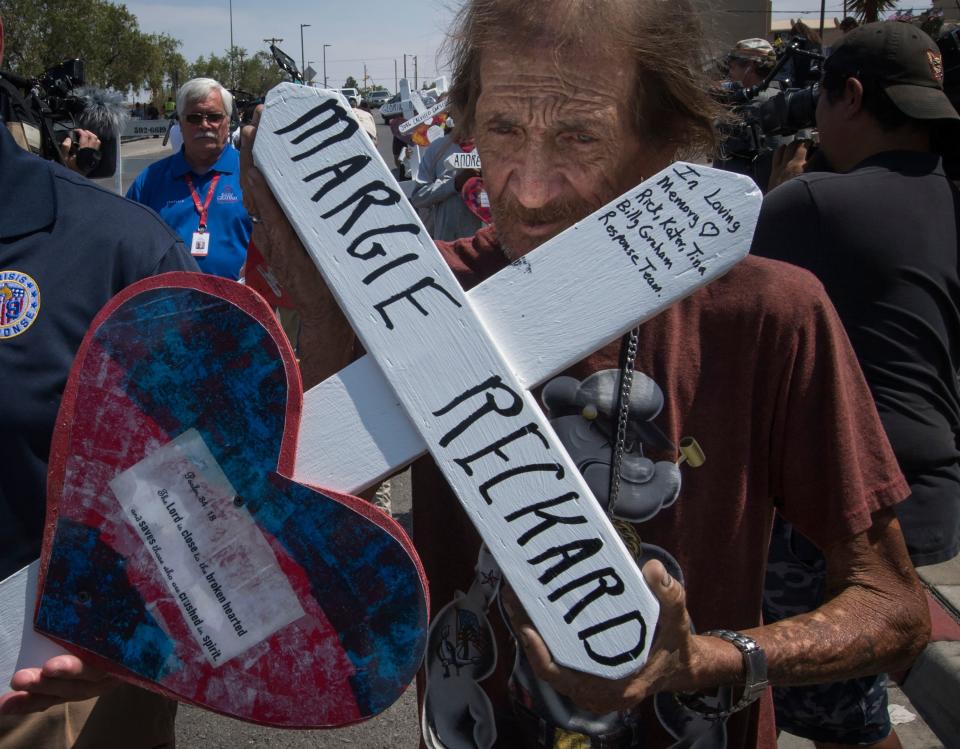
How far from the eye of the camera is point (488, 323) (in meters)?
0.97

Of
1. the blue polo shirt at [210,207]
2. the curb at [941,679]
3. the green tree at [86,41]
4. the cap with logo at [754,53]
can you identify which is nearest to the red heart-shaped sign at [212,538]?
the curb at [941,679]

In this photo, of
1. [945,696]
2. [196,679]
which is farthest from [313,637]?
[945,696]

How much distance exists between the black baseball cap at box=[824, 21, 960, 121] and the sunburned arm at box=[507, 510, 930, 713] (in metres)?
1.43

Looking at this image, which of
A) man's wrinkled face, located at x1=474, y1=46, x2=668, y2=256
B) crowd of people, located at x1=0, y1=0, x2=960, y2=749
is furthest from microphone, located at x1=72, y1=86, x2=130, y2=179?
man's wrinkled face, located at x1=474, y1=46, x2=668, y2=256

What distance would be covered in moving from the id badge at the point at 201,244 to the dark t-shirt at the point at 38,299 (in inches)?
129

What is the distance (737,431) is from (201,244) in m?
4.14

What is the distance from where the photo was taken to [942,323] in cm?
Result: 214

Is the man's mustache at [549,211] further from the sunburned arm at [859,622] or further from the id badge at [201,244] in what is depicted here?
the id badge at [201,244]

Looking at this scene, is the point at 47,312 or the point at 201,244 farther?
the point at 201,244

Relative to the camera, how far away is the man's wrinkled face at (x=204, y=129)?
5.05m

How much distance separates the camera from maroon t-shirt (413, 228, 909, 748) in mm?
1134

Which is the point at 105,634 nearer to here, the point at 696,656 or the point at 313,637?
the point at 313,637

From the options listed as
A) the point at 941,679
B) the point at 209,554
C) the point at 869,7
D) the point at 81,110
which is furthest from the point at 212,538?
the point at 869,7

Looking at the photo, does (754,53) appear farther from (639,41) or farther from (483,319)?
(483,319)
